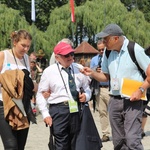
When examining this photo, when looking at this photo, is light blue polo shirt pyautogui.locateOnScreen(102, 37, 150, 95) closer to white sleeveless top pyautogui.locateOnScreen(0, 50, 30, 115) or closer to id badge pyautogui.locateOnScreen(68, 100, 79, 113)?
id badge pyautogui.locateOnScreen(68, 100, 79, 113)

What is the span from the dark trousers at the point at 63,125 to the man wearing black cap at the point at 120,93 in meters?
0.50

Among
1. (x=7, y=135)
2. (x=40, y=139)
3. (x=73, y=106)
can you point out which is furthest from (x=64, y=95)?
(x=40, y=139)

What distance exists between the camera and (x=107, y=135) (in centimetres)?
778

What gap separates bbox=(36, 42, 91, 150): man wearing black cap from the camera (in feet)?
15.0

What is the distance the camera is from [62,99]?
4570mm

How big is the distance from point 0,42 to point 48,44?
11.4 feet

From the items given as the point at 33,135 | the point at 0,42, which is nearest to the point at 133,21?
the point at 0,42

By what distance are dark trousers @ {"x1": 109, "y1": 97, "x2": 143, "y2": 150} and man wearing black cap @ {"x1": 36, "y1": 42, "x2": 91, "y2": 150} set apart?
0.45m

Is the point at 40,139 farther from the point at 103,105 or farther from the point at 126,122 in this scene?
the point at 126,122

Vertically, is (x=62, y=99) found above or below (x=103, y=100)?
above

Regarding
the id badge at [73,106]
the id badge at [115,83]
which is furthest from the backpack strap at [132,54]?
the id badge at [73,106]

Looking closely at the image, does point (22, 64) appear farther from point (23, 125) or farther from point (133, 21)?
point (133, 21)

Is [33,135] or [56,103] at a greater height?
[56,103]

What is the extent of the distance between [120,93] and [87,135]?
62cm
